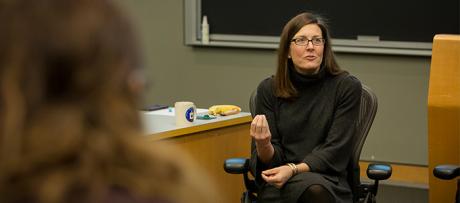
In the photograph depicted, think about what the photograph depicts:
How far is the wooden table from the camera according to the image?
3572 millimetres

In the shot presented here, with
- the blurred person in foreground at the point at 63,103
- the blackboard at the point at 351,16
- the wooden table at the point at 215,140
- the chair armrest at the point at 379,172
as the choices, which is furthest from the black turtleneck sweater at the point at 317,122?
the blurred person in foreground at the point at 63,103

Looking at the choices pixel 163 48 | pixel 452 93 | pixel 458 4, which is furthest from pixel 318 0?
pixel 452 93

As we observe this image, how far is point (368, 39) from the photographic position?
5453 millimetres

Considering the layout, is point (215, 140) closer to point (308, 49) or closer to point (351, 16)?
point (308, 49)

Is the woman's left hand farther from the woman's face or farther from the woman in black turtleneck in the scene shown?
the woman's face

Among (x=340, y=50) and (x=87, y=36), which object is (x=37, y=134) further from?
(x=340, y=50)

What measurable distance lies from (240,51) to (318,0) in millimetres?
721

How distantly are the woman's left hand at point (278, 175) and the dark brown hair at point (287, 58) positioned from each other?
35 cm

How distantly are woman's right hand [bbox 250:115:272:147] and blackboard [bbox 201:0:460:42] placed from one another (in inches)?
93.4

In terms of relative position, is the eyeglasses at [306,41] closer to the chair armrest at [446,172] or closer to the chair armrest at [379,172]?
the chair armrest at [379,172]

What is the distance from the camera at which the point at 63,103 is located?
84 centimetres

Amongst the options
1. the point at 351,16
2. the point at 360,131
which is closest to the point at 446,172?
the point at 360,131

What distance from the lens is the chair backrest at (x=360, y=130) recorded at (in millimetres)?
3420

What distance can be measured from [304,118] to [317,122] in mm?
59
